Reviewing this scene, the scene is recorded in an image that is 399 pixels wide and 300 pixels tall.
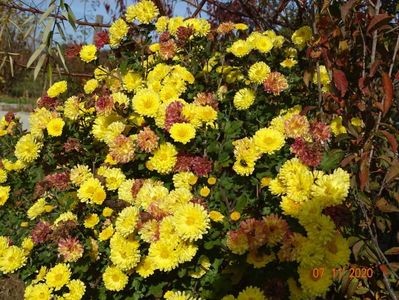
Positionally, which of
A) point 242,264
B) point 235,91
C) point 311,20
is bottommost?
point 242,264

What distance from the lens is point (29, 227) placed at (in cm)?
248

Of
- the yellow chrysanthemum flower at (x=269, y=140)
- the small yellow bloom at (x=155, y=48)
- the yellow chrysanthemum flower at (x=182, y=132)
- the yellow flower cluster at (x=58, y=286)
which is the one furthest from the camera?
the small yellow bloom at (x=155, y=48)

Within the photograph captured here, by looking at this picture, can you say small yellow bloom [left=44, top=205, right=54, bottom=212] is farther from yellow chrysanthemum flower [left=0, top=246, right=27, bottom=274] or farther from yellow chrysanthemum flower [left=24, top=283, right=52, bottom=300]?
yellow chrysanthemum flower [left=24, top=283, right=52, bottom=300]

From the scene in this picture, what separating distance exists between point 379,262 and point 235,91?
2.93 ft

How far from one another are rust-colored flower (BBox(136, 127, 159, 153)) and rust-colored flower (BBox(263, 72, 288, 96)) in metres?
0.48

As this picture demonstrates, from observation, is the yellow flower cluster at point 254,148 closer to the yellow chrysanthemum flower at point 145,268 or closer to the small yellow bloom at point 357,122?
the small yellow bloom at point 357,122

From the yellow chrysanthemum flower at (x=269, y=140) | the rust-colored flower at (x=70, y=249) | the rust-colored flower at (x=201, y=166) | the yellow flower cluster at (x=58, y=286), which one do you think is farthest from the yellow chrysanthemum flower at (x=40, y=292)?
the yellow chrysanthemum flower at (x=269, y=140)

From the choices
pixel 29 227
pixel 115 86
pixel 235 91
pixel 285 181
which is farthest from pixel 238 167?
pixel 29 227

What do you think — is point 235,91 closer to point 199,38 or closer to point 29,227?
point 199,38
